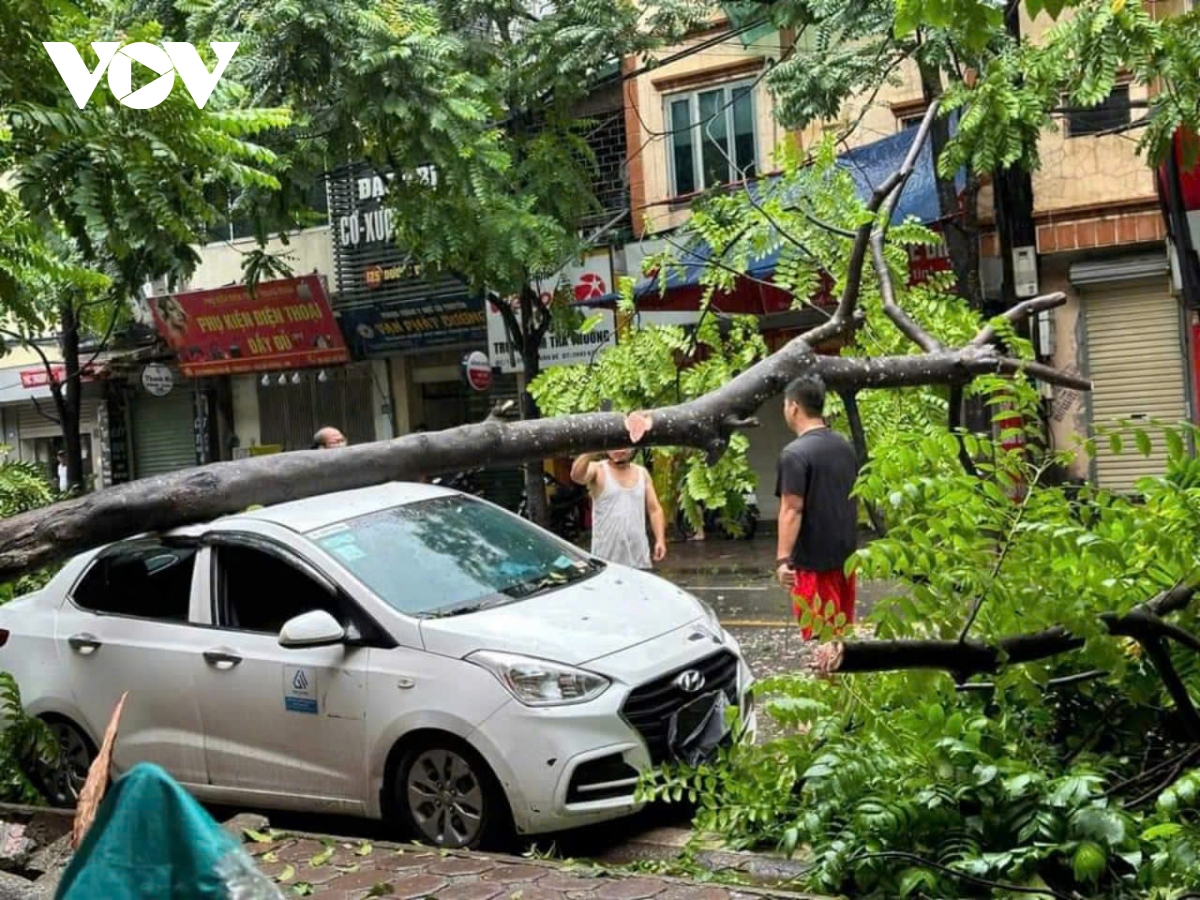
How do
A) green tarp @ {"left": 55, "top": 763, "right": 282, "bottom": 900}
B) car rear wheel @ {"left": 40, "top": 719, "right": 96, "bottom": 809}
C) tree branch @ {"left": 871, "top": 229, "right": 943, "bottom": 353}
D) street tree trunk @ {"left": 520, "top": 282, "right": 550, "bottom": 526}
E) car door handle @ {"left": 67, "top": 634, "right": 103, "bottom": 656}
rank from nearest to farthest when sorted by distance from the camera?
1. green tarp @ {"left": 55, "top": 763, "right": 282, "bottom": 900}
2. tree branch @ {"left": 871, "top": 229, "right": 943, "bottom": 353}
3. car door handle @ {"left": 67, "top": 634, "right": 103, "bottom": 656}
4. car rear wheel @ {"left": 40, "top": 719, "right": 96, "bottom": 809}
5. street tree trunk @ {"left": 520, "top": 282, "right": 550, "bottom": 526}

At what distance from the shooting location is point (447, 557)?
668 cm

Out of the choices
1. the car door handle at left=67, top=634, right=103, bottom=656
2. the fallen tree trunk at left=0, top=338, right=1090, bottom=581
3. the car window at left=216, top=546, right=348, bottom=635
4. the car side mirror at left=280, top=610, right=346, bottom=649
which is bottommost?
the car door handle at left=67, top=634, right=103, bottom=656

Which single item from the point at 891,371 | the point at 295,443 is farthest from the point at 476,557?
the point at 295,443

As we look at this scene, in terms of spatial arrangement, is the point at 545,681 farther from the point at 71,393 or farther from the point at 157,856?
the point at 71,393

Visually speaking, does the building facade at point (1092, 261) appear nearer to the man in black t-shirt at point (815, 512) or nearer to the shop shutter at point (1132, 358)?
the shop shutter at point (1132, 358)

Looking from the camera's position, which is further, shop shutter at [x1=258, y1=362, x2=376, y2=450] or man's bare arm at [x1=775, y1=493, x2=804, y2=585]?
shop shutter at [x1=258, y1=362, x2=376, y2=450]

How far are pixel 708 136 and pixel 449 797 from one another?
47.1 ft

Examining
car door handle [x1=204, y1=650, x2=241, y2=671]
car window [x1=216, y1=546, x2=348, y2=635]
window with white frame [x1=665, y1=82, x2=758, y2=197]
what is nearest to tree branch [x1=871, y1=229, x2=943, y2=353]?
car window [x1=216, y1=546, x2=348, y2=635]

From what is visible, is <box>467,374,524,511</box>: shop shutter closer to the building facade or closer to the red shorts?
the building facade

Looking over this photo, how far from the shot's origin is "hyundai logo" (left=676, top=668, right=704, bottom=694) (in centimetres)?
604

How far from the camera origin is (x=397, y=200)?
14633 mm

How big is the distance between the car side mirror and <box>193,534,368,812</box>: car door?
115 mm

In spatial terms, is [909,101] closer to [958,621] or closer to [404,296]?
[404,296]

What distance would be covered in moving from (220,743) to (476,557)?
1602 millimetres
